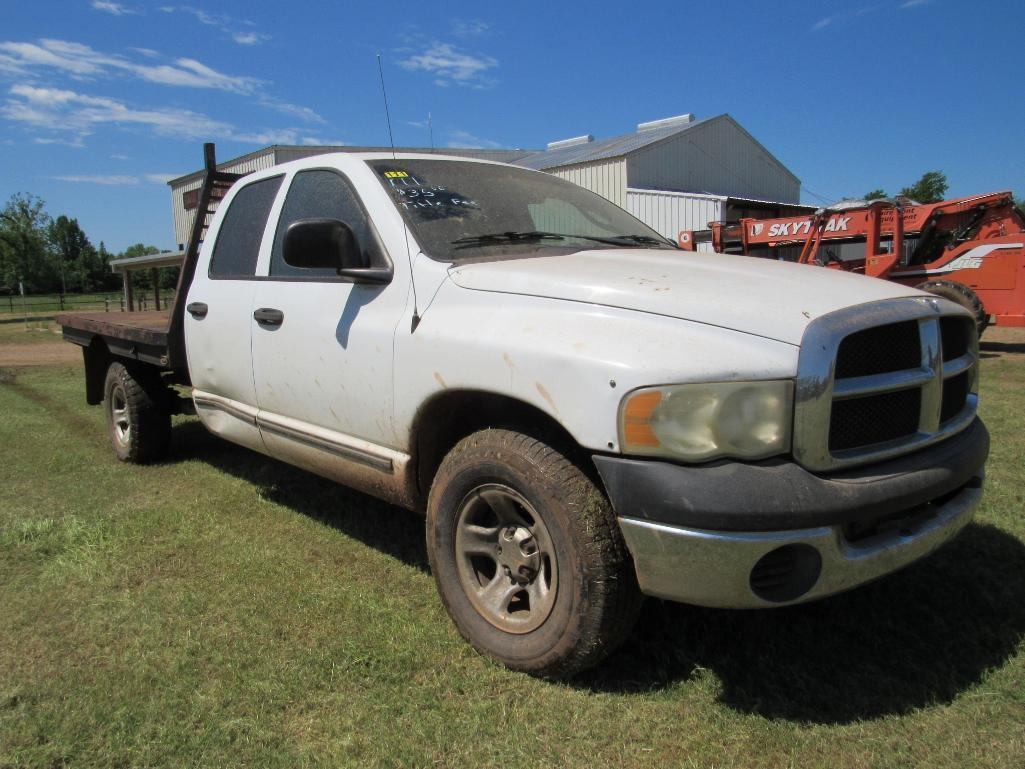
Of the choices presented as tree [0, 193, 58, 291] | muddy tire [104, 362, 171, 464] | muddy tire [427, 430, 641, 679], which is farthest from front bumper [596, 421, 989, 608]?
tree [0, 193, 58, 291]

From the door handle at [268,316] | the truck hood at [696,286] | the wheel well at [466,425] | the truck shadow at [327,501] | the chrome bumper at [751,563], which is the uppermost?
the truck hood at [696,286]

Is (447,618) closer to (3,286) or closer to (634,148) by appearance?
(634,148)

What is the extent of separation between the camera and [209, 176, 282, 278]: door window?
3992 millimetres

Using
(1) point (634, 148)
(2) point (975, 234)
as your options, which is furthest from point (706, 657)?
(1) point (634, 148)

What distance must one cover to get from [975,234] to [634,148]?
512 inches

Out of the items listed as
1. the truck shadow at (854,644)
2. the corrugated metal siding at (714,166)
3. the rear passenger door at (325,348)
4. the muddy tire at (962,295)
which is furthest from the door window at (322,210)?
the corrugated metal siding at (714,166)

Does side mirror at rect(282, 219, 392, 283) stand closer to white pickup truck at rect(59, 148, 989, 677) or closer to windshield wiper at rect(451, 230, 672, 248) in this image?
white pickup truck at rect(59, 148, 989, 677)

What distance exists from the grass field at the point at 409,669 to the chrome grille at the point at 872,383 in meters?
0.80

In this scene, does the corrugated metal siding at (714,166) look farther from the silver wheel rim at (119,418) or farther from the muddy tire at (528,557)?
the muddy tire at (528,557)

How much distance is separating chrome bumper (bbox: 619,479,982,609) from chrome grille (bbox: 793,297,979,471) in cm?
24

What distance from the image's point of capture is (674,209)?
22516 mm

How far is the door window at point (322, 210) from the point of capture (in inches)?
126

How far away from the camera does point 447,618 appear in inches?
117

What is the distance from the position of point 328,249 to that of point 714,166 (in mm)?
26907
